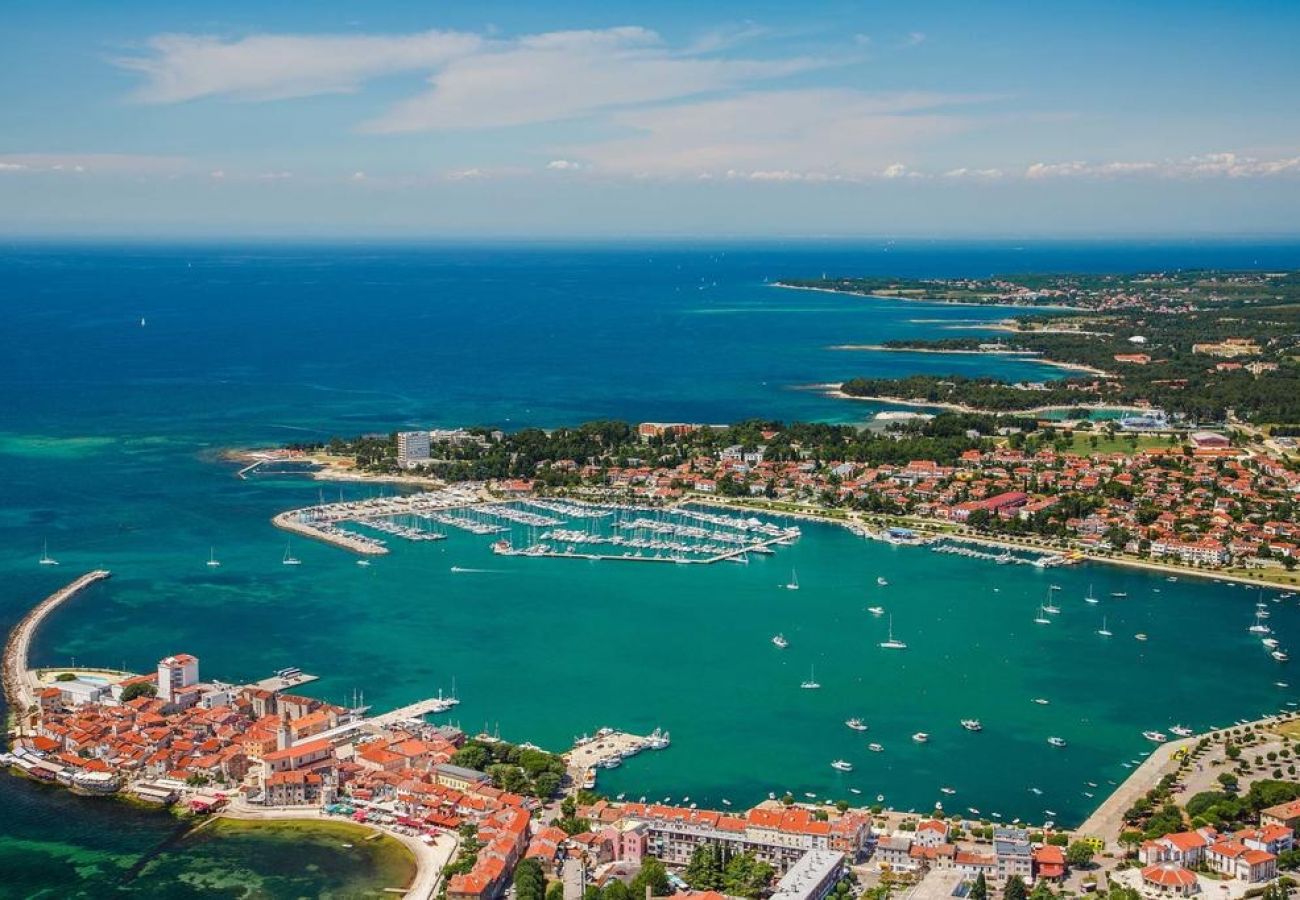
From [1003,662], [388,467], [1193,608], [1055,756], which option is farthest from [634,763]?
[388,467]

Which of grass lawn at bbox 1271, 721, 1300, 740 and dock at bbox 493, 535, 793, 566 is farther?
dock at bbox 493, 535, 793, 566

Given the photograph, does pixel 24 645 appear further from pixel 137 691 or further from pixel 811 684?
pixel 811 684

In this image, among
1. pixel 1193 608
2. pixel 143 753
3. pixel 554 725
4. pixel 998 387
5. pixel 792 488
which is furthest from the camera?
pixel 998 387

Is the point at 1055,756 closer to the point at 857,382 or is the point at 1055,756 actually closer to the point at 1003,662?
the point at 1003,662

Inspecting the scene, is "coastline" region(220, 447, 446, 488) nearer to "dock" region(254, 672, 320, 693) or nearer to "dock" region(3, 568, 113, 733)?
"dock" region(3, 568, 113, 733)

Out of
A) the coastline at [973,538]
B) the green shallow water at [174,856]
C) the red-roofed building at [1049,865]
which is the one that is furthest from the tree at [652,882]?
the coastline at [973,538]

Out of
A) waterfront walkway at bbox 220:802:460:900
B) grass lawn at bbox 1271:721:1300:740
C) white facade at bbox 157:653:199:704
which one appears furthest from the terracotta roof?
white facade at bbox 157:653:199:704
